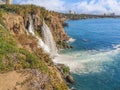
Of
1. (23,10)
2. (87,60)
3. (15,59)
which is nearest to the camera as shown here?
(15,59)

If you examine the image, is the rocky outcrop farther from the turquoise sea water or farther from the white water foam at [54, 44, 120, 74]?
the turquoise sea water

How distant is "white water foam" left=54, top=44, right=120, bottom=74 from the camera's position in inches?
1894

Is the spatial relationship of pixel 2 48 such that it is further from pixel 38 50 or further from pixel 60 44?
pixel 60 44

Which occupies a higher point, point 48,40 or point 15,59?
point 15,59

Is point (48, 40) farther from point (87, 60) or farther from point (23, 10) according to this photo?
point (87, 60)

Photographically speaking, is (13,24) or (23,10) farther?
(23,10)

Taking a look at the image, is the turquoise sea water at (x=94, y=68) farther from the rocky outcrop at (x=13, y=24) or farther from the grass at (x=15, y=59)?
the rocky outcrop at (x=13, y=24)

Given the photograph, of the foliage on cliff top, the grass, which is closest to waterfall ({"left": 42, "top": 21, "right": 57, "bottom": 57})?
the foliage on cliff top

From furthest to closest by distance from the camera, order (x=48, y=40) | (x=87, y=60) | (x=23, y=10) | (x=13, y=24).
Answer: (x=48, y=40)
(x=23, y=10)
(x=87, y=60)
(x=13, y=24)

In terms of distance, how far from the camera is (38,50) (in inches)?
1613

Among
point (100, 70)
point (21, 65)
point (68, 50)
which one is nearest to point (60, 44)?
point (68, 50)

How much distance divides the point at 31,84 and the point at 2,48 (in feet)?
25.8

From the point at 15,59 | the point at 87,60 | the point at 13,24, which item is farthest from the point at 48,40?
the point at 15,59

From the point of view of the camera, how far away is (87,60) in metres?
55.1
